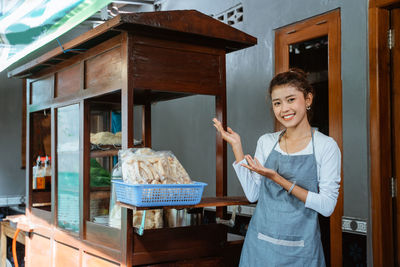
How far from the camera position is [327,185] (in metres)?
2.04

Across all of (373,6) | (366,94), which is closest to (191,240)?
(366,94)

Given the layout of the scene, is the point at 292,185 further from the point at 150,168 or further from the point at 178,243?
the point at 178,243

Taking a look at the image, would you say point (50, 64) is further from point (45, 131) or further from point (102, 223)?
point (102, 223)

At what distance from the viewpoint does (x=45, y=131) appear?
4.25m

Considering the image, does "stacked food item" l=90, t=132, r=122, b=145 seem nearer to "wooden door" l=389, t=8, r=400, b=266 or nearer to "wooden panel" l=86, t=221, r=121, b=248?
"wooden panel" l=86, t=221, r=121, b=248

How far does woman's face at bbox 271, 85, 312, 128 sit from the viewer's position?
217 cm

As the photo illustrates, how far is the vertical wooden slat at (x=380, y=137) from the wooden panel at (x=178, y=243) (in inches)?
40.6

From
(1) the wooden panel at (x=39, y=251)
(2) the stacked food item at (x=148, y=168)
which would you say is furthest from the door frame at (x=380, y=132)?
(1) the wooden panel at (x=39, y=251)

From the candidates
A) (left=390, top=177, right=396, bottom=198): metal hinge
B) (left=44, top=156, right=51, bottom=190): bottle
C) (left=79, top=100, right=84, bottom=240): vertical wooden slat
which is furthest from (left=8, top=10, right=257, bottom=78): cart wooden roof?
(left=44, top=156, right=51, bottom=190): bottle

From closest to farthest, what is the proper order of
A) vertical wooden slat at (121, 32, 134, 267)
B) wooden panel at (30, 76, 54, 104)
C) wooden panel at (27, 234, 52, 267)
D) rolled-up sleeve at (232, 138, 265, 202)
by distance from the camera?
rolled-up sleeve at (232, 138, 265, 202), vertical wooden slat at (121, 32, 134, 267), wooden panel at (27, 234, 52, 267), wooden panel at (30, 76, 54, 104)

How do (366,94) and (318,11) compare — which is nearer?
(366,94)

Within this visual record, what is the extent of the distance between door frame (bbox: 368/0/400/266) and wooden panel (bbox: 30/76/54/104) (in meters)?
2.57

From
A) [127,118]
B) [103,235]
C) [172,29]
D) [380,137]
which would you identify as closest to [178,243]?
[103,235]

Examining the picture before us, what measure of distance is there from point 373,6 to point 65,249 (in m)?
2.85
